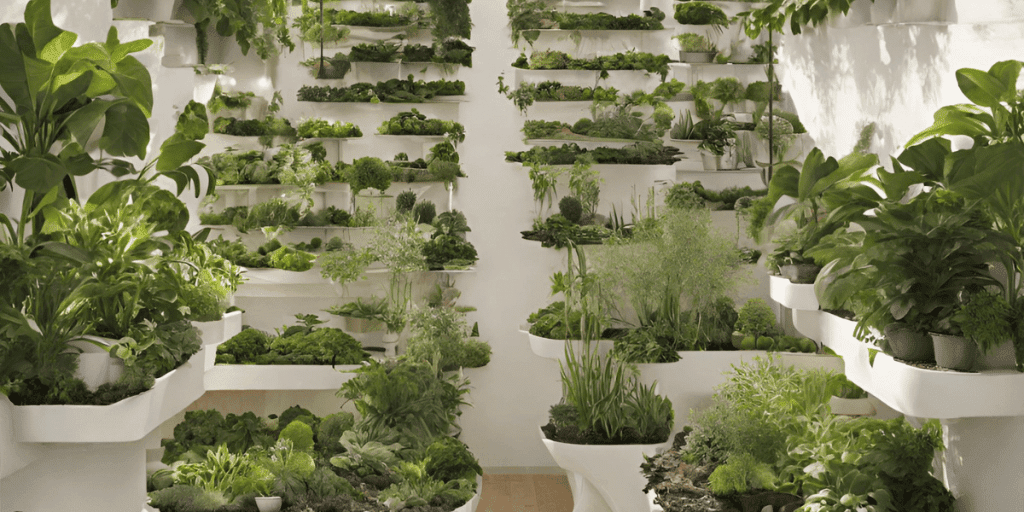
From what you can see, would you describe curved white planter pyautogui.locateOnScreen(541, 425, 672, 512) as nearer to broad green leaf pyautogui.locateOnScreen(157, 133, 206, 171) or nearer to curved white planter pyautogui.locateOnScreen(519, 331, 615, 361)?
curved white planter pyautogui.locateOnScreen(519, 331, 615, 361)

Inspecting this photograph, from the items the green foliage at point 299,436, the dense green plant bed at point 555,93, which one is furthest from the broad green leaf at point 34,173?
the dense green plant bed at point 555,93

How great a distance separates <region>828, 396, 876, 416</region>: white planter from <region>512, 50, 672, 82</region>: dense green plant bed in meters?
3.52

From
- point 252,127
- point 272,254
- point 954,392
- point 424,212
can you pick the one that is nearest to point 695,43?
point 424,212

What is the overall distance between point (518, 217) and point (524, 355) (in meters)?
1.27

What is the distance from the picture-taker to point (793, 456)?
3.52 m

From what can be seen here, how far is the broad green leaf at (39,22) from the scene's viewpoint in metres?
2.58

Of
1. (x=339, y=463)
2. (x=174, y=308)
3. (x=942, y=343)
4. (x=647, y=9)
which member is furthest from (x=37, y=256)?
(x=647, y=9)

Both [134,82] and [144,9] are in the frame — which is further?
[144,9]

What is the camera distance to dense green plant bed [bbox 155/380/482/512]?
4.02m

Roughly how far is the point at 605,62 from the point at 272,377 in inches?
149

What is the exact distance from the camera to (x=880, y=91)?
14.9 feet

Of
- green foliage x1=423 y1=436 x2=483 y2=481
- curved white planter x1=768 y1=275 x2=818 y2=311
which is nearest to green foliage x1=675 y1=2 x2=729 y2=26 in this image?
curved white planter x1=768 y1=275 x2=818 y2=311

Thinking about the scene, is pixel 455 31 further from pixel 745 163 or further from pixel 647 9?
pixel 745 163

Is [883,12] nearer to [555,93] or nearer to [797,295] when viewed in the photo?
[797,295]
